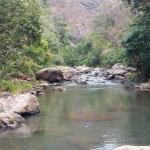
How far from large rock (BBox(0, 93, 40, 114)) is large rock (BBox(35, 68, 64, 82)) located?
16.7 m

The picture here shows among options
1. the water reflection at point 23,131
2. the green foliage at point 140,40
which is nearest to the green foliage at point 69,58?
the green foliage at point 140,40

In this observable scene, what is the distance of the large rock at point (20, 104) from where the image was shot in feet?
53.0

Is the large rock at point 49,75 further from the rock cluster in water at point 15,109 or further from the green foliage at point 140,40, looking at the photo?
the rock cluster in water at point 15,109

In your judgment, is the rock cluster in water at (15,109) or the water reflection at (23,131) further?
the rock cluster in water at (15,109)

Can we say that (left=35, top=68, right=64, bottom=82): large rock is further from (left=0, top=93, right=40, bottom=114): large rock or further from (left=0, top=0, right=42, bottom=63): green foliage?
(left=0, top=93, right=40, bottom=114): large rock

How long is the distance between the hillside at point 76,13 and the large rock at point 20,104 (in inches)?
3191

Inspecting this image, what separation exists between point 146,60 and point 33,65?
11.3 meters

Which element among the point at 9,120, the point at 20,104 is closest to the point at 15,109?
the point at 20,104

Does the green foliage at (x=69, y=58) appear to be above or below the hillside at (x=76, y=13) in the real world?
below

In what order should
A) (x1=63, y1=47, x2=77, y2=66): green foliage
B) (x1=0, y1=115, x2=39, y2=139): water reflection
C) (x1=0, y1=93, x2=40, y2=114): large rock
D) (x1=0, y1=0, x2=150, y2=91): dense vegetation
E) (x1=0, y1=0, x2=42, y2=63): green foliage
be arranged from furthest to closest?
(x1=63, y1=47, x2=77, y2=66): green foliage < (x1=0, y1=0, x2=150, y2=91): dense vegetation < (x1=0, y1=0, x2=42, y2=63): green foliage < (x1=0, y1=93, x2=40, y2=114): large rock < (x1=0, y1=115, x2=39, y2=139): water reflection

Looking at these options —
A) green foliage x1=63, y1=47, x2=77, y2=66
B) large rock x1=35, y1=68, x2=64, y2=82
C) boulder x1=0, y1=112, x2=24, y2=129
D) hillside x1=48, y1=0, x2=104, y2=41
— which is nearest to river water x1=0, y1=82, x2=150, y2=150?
boulder x1=0, y1=112, x2=24, y2=129

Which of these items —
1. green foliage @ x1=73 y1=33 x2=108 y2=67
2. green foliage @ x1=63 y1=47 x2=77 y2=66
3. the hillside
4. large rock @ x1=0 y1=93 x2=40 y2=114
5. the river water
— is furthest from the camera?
the hillside

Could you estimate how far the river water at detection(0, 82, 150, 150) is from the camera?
1186cm

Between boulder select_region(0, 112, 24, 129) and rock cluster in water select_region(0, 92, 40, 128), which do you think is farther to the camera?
rock cluster in water select_region(0, 92, 40, 128)
